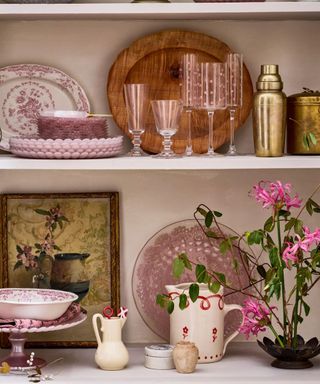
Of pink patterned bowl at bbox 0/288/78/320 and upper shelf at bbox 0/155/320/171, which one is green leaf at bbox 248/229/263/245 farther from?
pink patterned bowl at bbox 0/288/78/320

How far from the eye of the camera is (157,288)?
7.96 feet

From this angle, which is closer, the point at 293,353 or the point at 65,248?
the point at 293,353

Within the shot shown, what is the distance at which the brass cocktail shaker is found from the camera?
2186 mm

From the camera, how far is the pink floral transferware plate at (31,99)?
238cm

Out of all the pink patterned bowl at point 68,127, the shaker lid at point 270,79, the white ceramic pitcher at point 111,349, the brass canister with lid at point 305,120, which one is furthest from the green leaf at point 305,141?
the white ceramic pitcher at point 111,349

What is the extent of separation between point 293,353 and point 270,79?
2.13ft

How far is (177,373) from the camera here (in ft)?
7.12

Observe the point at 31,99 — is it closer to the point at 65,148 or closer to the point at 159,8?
the point at 65,148

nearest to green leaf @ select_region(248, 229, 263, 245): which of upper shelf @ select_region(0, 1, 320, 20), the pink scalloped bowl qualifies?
the pink scalloped bowl

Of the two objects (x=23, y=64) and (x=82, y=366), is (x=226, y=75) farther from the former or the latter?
(x=82, y=366)

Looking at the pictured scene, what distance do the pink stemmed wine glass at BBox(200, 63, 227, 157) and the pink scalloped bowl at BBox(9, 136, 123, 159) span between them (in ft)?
0.78

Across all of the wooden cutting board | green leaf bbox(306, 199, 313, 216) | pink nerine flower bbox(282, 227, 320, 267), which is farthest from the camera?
the wooden cutting board

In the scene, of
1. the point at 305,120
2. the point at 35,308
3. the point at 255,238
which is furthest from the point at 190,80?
the point at 35,308

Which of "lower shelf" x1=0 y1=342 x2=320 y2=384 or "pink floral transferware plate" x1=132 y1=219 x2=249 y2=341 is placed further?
"pink floral transferware plate" x1=132 y1=219 x2=249 y2=341
